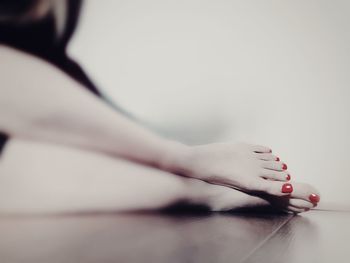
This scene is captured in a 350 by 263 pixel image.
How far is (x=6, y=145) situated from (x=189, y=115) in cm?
54

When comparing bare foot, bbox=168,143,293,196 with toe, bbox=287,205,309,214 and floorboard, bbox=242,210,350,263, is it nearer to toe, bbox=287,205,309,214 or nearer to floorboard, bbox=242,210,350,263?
toe, bbox=287,205,309,214

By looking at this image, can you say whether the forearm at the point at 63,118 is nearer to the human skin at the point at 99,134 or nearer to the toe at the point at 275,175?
the human skin at the point at 99,134

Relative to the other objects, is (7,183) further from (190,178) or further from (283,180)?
(283,180)

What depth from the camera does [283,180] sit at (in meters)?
1.03

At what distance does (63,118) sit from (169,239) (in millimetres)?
567

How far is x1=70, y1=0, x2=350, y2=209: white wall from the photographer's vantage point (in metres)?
1.05

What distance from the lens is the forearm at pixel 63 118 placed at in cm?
100

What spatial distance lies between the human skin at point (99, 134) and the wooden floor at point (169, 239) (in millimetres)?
165

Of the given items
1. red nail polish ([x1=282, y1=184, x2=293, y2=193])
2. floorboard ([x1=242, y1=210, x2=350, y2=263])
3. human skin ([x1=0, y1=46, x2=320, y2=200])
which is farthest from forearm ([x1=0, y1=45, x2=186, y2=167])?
floorboard ([x1=242, y1=210, x2=350, y2=263])

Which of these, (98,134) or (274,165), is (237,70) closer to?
(274,165)

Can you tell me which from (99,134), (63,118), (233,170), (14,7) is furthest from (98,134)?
(14,7)

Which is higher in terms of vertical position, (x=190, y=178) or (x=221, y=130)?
(x=221, y=130)

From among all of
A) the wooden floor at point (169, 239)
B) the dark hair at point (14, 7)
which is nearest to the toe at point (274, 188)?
the wooden floor at point (169, 239)

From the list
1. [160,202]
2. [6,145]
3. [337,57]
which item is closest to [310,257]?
[160,202]
